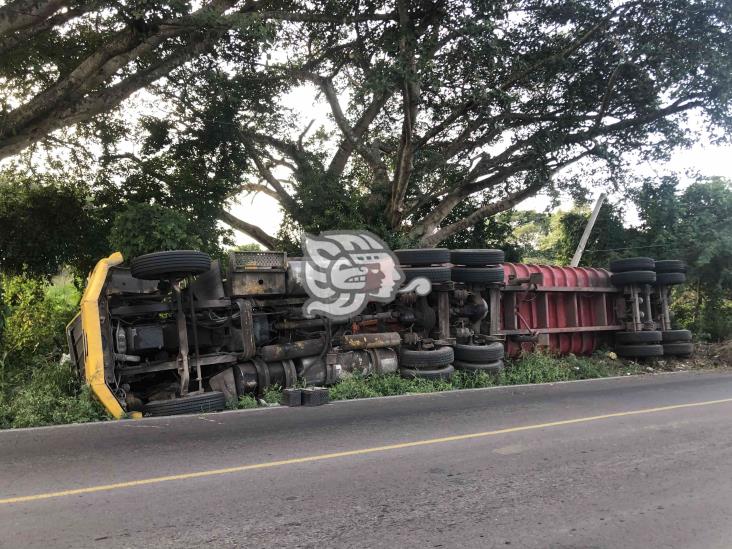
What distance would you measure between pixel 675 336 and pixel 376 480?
10550 mm

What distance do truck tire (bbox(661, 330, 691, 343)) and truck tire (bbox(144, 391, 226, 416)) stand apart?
10149mm

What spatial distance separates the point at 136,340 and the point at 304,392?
2.25m

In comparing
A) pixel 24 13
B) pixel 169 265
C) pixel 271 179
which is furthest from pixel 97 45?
pixel 169 265

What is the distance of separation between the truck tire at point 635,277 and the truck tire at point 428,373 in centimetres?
559

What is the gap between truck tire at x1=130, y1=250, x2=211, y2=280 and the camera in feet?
21.8

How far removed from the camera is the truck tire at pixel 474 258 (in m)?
9.59

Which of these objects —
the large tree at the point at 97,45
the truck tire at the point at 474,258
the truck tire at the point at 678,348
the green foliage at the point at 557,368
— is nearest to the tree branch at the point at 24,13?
the large tree at the point at 97,45

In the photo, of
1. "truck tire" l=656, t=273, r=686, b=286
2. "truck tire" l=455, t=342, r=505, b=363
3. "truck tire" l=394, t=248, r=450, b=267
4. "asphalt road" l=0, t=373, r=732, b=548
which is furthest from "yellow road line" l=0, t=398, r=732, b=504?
"truck tire" l=656, t=273, r=686, b=286

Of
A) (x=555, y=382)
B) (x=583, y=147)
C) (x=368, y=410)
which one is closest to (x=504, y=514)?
(x=368, y=410)

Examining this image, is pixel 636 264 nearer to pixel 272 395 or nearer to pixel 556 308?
pixel 556 308

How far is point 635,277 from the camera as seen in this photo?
38.4 ft

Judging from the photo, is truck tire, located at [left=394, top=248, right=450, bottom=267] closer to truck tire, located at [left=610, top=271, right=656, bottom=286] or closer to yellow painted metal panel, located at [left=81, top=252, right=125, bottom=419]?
yellow painted metal panel, located at [left=81, top=252, right=125, bottom=419]

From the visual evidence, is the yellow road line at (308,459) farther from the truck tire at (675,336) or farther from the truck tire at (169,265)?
the truck tire at (675,336)

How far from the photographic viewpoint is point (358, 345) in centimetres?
823
